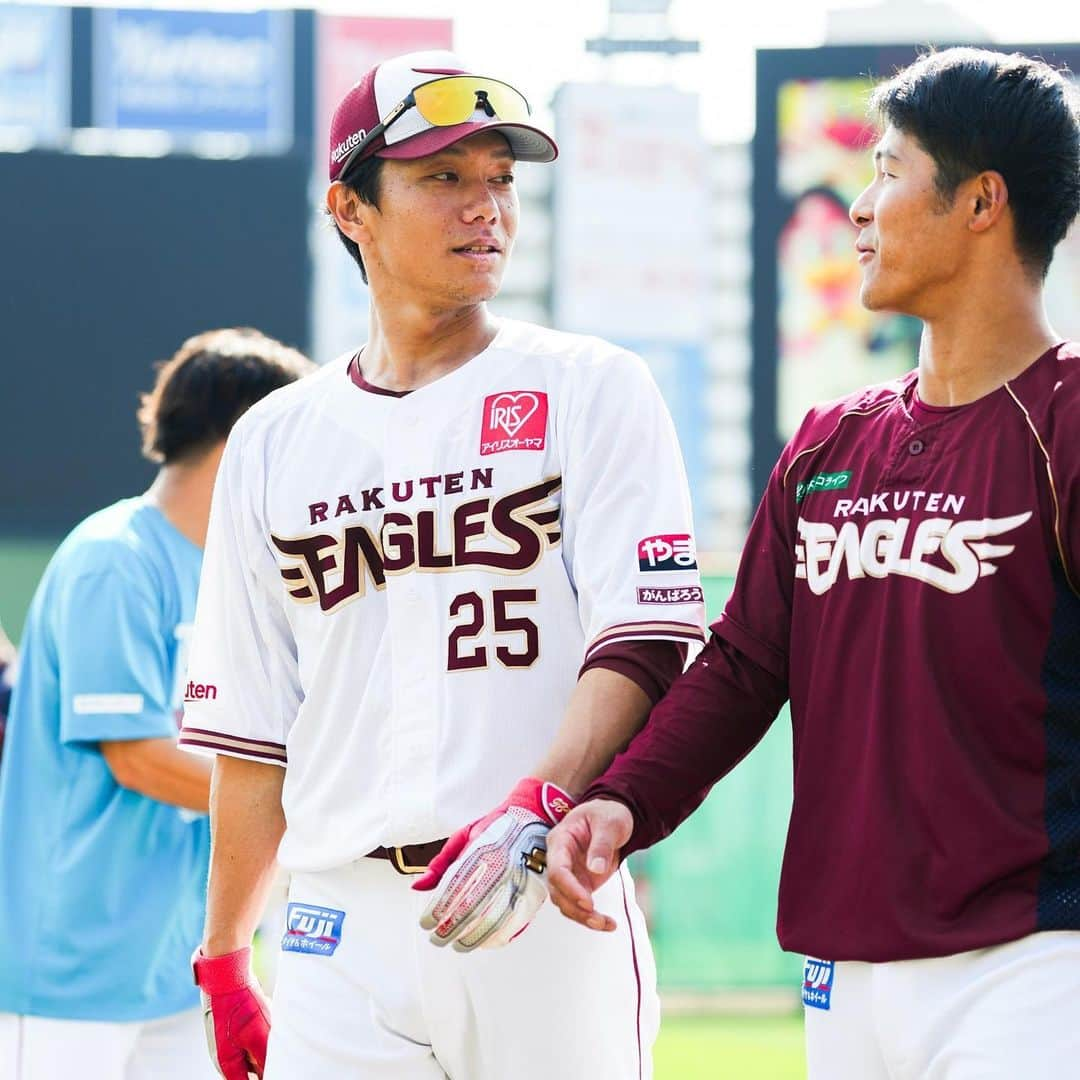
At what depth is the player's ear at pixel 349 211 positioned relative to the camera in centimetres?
387

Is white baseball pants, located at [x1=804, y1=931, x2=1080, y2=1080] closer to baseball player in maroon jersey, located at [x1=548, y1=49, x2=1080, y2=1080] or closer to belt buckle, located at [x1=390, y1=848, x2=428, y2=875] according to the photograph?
baseball player in maroon jersey, located at [x1=548, y1=49, x2=1080, y2=1080]

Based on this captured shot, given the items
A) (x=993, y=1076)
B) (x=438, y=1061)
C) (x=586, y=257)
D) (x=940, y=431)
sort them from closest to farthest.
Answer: (x=993, y=1076) < (x=940, y=431) < (x=438, y=1061) < (x=586, y=257)

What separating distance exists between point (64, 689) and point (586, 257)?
39.6 meters

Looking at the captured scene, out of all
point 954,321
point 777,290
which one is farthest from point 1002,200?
point 777,290

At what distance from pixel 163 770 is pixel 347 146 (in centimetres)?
160

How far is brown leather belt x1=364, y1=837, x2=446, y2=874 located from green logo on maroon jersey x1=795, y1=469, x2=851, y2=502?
2.69 feet

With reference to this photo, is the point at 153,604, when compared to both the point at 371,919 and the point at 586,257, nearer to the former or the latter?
the point at 371,919

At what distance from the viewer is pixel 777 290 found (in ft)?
51.0

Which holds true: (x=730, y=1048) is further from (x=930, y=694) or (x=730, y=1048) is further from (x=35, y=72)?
(x=35, y=72)

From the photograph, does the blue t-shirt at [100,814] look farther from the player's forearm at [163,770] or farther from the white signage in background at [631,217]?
the white signage in background at [631,217]

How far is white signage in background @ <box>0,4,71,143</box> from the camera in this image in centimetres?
3809

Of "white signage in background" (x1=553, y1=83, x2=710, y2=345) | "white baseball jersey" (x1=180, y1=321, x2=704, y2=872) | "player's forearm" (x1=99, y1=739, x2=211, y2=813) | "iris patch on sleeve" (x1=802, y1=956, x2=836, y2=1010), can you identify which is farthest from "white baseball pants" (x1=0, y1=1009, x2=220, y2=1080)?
"white signage in background" (x1=553, y1=83, x2=710, y2=345)

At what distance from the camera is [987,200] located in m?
3.08

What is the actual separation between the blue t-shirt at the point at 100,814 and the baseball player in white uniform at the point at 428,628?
89 cm
